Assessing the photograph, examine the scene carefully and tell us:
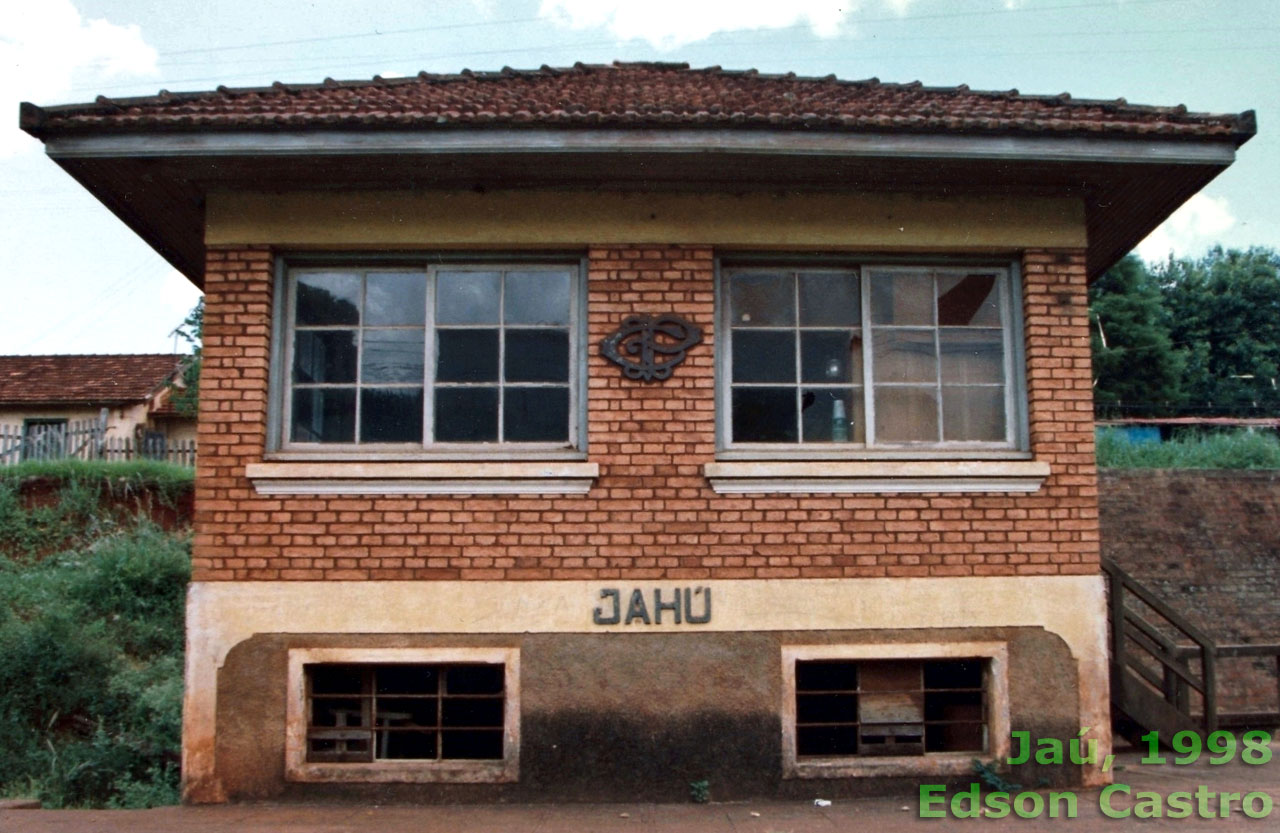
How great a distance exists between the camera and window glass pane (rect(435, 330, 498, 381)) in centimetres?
705

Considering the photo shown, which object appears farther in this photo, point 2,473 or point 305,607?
point 2,473

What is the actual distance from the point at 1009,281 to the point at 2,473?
49.1 feet

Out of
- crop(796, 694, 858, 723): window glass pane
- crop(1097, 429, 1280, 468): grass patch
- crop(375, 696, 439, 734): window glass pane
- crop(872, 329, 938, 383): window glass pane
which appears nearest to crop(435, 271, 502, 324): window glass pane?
crop(375, 696, 439, 734): window glass pane

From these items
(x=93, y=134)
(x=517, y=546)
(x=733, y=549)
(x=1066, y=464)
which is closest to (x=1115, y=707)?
(x=1066, y=464)

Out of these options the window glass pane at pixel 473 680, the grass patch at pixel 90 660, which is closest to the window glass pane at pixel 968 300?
the window glass pane at pixel 473 680

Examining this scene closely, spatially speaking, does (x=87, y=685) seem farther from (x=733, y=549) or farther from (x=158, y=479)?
(x=158, y=479)

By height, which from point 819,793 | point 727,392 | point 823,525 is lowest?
point 819,793

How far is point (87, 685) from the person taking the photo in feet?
30.1

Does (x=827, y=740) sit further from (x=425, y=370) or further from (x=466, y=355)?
(x=425, y=370)

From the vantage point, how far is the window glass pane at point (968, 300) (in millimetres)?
7266

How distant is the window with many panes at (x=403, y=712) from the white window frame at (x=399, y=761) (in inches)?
3.0

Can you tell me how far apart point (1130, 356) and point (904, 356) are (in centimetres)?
2616

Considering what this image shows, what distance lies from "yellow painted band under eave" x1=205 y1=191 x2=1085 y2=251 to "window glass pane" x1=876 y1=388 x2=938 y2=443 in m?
0.96

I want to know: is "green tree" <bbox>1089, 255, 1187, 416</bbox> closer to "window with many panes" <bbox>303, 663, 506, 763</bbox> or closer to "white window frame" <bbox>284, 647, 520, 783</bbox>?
"window with many panes" <bbox>303, 663, 506, 763</bbox>
